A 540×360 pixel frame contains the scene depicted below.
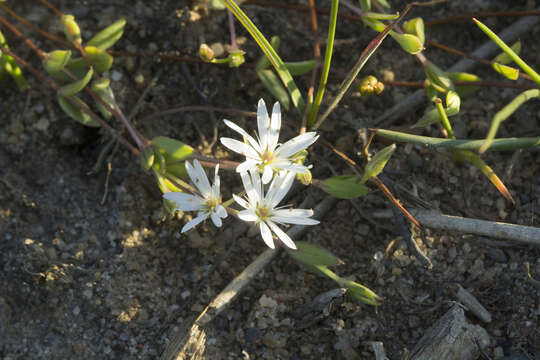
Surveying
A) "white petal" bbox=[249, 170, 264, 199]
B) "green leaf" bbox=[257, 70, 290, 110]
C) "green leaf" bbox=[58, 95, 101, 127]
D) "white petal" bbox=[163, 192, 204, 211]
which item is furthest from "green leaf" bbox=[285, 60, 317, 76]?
"green leaf" bbox=[58, 95, 101, 127]

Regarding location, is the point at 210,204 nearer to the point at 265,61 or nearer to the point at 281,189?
the point at 281,189

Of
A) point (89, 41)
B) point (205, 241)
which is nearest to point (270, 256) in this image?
point (205, 241)

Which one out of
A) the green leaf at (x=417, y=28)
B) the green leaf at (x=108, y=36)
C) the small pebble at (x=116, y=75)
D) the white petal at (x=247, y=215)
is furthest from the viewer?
the small pebble at (x=116, y=75)

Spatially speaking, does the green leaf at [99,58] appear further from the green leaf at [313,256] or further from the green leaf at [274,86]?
the green leaf at [313,256]

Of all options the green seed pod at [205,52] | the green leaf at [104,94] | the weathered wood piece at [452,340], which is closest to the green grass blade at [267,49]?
the green seed pod at [205,52]

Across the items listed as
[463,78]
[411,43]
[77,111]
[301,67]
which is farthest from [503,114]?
[77,111]

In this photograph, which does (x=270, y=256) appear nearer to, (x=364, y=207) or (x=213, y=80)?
(x=364, y=207)
